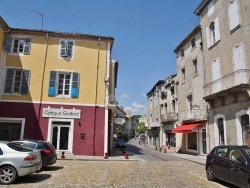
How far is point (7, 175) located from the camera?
9.05m

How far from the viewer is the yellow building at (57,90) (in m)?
20.0

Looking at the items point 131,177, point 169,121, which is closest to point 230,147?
point 131,177

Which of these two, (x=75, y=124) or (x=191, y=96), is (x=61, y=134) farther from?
(x=191, y=96)

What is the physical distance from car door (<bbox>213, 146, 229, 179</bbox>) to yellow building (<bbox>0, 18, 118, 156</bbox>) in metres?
11.1

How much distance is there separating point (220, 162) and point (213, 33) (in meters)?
15.2

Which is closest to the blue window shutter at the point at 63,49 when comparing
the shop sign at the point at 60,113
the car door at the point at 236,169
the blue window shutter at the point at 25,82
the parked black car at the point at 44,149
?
the blue window shutter at the point at 25,82

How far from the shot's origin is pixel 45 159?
1259cm

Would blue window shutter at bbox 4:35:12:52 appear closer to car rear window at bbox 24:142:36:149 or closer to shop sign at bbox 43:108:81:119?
shop sign at bbox 43:108:81:119

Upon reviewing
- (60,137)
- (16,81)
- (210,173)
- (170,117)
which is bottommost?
(210,173)

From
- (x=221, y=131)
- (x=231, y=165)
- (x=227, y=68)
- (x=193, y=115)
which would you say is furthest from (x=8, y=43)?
(x=231, y=165)

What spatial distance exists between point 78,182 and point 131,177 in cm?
258

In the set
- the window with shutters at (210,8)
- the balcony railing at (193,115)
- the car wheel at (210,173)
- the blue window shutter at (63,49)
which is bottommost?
the car wheel at (210,173)

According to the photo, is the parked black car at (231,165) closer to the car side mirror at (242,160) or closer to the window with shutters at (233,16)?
the car side mirror at (242,160)

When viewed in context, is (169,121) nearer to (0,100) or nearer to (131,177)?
(0,100)
